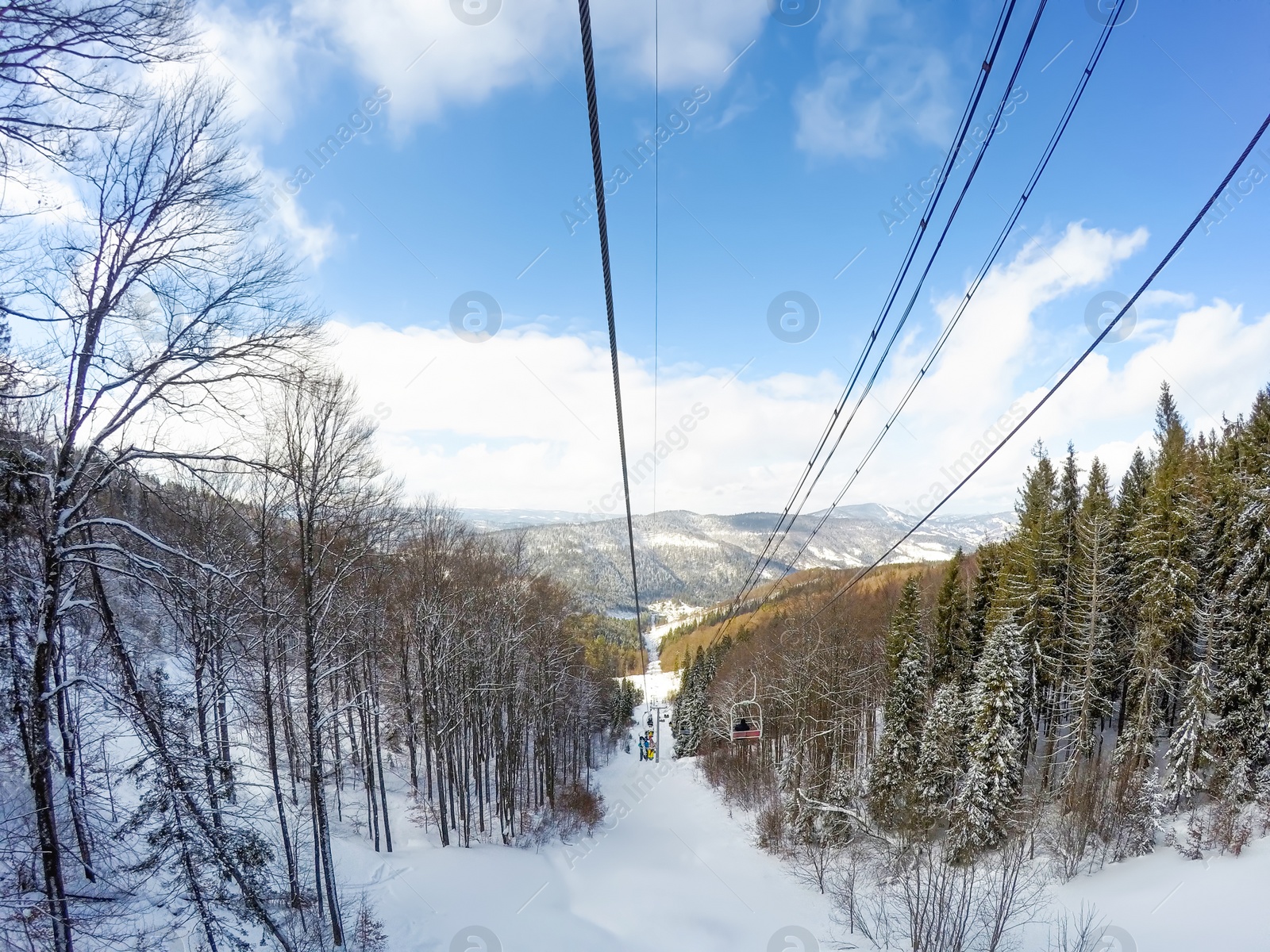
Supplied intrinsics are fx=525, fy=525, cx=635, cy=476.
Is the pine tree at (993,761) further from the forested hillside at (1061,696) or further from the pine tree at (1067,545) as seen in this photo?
the pine tree at (1067,545)

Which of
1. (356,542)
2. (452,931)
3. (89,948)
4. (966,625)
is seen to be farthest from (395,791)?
(966,625)

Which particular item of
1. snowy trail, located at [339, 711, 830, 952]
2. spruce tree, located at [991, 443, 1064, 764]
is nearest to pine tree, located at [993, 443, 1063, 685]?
spruce tree, located at [991, 443, 1064, 764]

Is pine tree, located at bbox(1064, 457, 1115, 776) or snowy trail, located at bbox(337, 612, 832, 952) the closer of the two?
snowy trail, located at bbox(337, 612, 832, 952)

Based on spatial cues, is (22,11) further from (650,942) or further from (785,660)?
(785,660)

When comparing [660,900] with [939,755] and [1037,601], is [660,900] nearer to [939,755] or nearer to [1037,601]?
[939,755]

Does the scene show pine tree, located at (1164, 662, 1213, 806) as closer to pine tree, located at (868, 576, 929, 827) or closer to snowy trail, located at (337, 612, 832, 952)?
pine tree, located at (868, 576, 929, 827)

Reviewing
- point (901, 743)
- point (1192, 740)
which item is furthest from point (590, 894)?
point (1192, 740)
